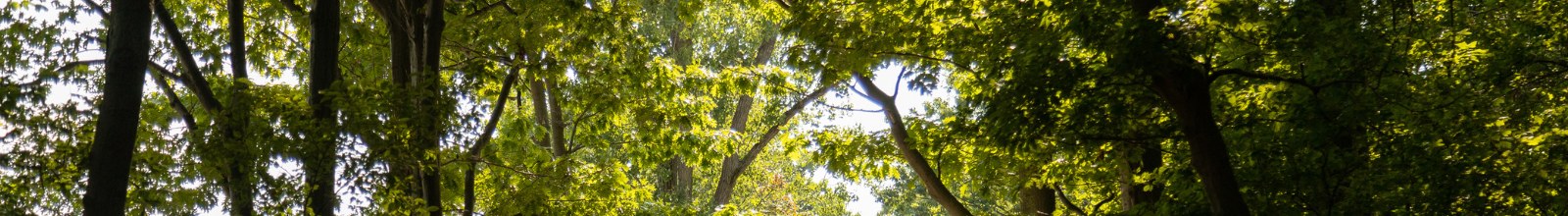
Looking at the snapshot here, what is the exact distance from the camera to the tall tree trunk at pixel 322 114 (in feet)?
21.7

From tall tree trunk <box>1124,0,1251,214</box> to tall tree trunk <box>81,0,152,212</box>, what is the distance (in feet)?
16.6

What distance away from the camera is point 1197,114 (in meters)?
7.06

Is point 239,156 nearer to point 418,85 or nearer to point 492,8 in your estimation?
point 418,85

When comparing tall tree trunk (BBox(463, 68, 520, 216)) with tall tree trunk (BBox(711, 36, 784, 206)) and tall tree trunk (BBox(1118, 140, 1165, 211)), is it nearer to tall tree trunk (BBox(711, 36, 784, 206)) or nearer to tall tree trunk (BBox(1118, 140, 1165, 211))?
tall tree trunk (BBox(1118, 140, 1165, 211))

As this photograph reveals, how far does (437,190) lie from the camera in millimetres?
8242

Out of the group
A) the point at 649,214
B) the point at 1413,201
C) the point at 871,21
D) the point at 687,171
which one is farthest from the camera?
the point at 687,171

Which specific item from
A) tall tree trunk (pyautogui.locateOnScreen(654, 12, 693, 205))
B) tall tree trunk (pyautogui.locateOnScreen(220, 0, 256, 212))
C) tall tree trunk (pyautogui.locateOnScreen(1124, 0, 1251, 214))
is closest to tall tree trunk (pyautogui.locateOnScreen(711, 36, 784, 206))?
tall tree trunk (pyautogui.locateOnScreen(654, 12, 693, 205))

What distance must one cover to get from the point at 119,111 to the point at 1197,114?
557cm

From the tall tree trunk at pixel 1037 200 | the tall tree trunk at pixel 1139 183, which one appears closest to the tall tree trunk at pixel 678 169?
the tall tree trunk at pixel 1037 200

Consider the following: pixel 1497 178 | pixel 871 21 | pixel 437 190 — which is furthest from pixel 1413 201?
pixel 437 190

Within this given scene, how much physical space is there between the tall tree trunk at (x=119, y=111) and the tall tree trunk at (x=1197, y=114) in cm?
505

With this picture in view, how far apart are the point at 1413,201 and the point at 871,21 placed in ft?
14.4

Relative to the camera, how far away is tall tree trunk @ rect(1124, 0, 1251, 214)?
6688 millimetres

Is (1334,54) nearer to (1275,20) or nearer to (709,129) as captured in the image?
(1275,20)
